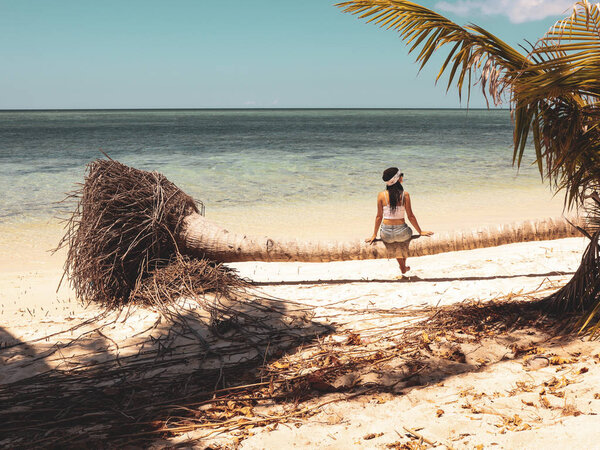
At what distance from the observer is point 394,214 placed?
5.53m

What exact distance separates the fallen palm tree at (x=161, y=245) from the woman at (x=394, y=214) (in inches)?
4.4

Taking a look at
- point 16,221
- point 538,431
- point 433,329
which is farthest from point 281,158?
point 538,431

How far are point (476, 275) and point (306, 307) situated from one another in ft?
7.65

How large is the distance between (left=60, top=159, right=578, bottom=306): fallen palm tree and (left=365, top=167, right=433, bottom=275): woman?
0.11m

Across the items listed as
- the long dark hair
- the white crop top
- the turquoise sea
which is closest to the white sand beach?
the white crop top

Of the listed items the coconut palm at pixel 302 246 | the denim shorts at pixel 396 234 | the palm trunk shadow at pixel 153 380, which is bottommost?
the palm trunk shadow at pixel 153 380

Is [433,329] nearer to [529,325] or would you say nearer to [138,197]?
[529,325]

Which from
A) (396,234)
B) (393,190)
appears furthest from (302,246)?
(393,190)

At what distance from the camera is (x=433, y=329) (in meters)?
3.84

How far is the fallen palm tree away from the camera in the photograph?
5117mm

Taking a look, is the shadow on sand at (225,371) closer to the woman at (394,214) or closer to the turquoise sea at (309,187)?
the woman at (394,214)

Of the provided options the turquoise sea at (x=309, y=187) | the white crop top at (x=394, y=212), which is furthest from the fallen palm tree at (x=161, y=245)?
the turquoise sea at (x=309, y=187)

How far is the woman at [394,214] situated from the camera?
5305mm

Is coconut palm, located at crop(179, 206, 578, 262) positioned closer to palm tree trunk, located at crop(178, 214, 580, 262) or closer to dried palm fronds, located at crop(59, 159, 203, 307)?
palm tree trunk, located at crop(178, 214, 580, 262)
